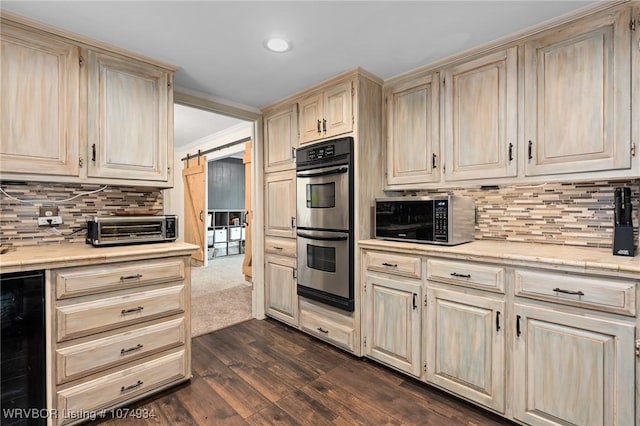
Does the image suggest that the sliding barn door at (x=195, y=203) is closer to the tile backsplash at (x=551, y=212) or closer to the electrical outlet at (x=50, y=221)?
the electrical outlet at (x=50, y=221)

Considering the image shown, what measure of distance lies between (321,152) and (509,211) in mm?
1529

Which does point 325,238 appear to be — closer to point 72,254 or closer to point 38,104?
point 72,254

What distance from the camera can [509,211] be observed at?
2.30m

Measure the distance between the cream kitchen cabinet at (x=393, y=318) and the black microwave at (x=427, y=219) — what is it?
0.19 metres

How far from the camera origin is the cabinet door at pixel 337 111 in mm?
2524

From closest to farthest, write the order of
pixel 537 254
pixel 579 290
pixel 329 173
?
pixel 579 290, pixel 537 254, pixel 329 173

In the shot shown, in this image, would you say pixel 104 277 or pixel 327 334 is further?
pixel 327 334

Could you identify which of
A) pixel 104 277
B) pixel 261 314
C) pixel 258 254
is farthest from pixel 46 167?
pixel 261 314

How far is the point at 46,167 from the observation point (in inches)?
75.6

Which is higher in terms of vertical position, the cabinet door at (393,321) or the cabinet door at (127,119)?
the cabinet door at (127,119)

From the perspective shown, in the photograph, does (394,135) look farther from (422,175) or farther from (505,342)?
(505,342)

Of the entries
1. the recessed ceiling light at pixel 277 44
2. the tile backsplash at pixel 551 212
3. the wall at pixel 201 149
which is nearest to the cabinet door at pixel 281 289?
the wall at pixel 201 149

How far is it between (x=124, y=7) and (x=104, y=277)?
1.50 meters

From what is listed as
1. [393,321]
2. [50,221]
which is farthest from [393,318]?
[50,221]
